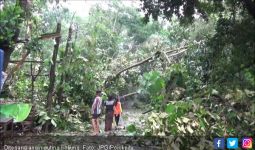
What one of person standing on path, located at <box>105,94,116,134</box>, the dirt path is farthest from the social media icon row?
person standing on path, located at <box>105,94,116,134</box>

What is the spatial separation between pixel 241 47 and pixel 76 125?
5639 millimetres

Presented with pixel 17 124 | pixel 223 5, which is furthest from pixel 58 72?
pixel 223 5

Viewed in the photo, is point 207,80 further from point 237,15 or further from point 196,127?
point 196,127

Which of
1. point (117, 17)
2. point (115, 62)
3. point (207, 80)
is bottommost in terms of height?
point (207, 80)

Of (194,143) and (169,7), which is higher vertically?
(169,7)

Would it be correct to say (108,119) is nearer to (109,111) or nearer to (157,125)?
(109,111)

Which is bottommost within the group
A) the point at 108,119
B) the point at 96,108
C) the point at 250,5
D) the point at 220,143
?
the point at 220,143

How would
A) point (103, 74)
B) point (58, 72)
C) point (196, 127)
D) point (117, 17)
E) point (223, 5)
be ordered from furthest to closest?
point (117, 17) < point (103, 74) < point (58, 72) < point (223, 5) < point (196, 127)

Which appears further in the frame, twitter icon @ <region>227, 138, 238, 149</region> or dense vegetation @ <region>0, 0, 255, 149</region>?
dense vegetation @ <region>0, 0, 255, 149</region>

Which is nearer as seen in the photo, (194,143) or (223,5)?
(194,143)

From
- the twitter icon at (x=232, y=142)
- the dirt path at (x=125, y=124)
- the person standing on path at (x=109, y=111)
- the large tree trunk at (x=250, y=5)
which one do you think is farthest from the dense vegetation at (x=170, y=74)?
the twitter icon at (x=232, y=142)

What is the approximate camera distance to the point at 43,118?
31.3 feet

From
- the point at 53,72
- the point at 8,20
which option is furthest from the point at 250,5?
the point at 8,20

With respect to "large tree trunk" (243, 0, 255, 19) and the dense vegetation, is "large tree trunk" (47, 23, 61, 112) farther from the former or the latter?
"large tree trunk" (243, 0, 255, 19)
